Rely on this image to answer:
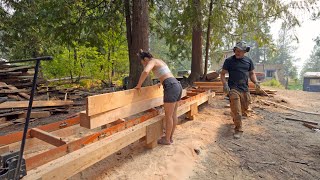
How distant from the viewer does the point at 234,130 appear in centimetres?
546

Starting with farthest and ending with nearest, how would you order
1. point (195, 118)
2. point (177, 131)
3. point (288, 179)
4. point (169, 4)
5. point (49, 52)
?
point (49, 52) → point (169, 4) → point (195, 118) → point (177, 131) → point (288, 179)

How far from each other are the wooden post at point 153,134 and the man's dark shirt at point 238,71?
2.21 m

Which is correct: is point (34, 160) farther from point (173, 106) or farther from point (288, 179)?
point (288, 179)

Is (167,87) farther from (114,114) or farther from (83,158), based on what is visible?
(83,158)

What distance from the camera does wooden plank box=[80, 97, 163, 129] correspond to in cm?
328

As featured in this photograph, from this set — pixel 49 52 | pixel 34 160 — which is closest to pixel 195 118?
pixel 34 160

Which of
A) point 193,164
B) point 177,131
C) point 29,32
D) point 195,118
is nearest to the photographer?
point 193,164

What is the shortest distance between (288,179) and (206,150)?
1399 mm

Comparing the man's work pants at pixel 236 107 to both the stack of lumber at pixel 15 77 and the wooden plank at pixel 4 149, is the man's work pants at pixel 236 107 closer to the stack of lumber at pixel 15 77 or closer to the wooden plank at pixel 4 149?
the wooden plank at pixel 4 149

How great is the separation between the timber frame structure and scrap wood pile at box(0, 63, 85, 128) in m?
1.18

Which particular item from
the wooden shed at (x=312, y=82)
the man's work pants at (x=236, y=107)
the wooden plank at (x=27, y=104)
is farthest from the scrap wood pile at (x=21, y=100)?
the wooden shed at (x=312, y=82)

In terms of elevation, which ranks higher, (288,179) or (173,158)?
(173,158)

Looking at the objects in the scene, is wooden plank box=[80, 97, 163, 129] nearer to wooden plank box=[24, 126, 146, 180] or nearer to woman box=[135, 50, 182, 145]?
wooden plank box=[24, 126, 146, 180]

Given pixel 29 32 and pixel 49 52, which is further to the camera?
pixel 49 52
